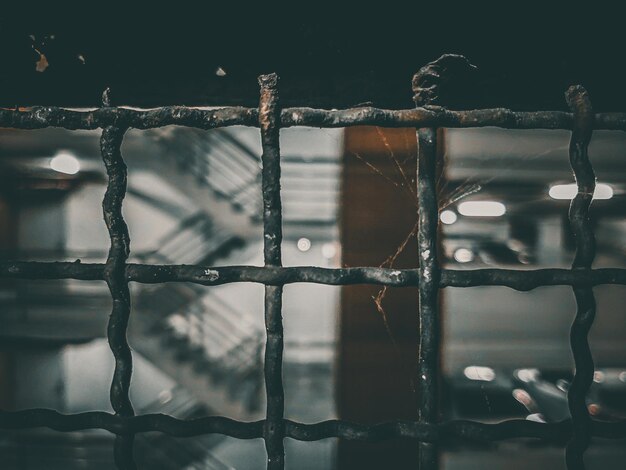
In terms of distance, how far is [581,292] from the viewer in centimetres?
70

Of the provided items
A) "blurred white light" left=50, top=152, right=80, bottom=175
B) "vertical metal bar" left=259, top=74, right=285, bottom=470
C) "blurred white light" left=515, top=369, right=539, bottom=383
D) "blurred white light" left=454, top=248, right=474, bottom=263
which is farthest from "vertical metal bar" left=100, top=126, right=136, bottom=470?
"blurred white light" left=515, top=369, right=539, bottom=383

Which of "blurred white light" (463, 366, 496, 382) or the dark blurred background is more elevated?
the dark blurred background

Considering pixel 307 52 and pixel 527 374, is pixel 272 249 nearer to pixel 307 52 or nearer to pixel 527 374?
pixel 307 52

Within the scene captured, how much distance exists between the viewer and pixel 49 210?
4.94m

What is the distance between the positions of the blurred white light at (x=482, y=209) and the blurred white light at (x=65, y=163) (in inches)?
192

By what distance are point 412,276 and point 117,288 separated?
1.86 feet

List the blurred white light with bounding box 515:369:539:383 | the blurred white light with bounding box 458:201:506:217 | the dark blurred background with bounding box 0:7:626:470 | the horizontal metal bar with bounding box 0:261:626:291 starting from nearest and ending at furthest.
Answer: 1. the horizontal metal bar with bounding box 0:261:626:291
2. the dark blurred background with bounding box 0:7:626:470
3. the blurred white light with bounding box 458:201:506:217
4. the blurred white light with bounding box 515:369:539:383

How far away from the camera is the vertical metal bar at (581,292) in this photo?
27.6 inches

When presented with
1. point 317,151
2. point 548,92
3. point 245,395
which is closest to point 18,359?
point 245,395

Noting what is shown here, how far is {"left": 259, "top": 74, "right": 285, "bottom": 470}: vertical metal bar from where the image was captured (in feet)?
2.34

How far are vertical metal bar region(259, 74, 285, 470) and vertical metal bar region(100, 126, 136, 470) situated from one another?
0.92ft

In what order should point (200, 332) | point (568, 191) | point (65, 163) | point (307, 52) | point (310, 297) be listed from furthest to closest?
point (65, 163) < point (200, 332) < point (310, 297) < point (568, 191) < point (307, 52)

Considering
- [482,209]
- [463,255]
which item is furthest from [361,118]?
[482,209]

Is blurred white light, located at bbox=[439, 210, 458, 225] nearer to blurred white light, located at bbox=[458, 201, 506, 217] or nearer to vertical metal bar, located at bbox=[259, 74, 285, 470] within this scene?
blurred white light, located at bbox=[458, 201, 506, 217]
